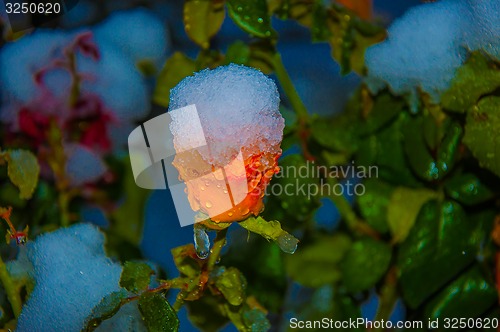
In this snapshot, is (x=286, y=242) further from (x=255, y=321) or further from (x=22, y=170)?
(x=22, y=170)

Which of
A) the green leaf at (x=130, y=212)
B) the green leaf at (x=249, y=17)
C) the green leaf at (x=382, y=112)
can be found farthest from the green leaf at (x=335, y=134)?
the green leaf at (x=130, y=212)

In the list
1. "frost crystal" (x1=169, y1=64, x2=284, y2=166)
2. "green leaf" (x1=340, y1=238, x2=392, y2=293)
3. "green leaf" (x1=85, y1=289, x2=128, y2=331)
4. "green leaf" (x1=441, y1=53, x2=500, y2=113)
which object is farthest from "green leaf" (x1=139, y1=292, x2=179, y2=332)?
"green leaf" (x1=441, y1=53, x2=500, y2=113)

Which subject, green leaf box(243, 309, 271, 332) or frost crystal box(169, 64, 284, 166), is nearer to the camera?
frost crystal box(169, 64, 284, 166)

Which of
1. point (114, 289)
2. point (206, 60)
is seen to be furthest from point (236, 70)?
point (114, 289)

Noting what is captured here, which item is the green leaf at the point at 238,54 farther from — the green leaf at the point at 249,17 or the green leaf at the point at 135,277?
the green leaf at the point at 135,277

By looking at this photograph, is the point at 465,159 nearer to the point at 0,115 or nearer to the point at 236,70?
the point at 236,70

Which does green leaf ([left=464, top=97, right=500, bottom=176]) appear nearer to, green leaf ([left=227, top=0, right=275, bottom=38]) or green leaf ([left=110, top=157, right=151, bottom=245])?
green leaf ([left=227, top=0, right=275, bottom=38])
